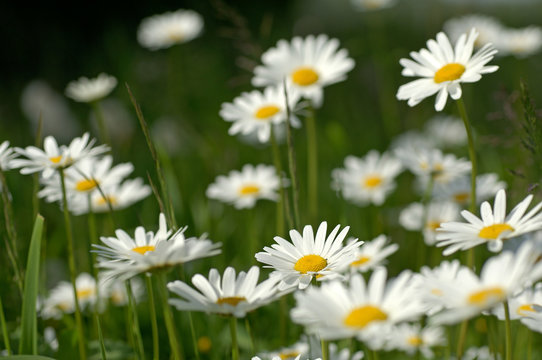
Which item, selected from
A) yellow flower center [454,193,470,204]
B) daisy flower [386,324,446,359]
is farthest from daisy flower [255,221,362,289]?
yellow flower center [454,193,470,204]

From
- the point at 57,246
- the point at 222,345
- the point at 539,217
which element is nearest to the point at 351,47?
the point at 57,246

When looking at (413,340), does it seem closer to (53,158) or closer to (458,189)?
(458,189)

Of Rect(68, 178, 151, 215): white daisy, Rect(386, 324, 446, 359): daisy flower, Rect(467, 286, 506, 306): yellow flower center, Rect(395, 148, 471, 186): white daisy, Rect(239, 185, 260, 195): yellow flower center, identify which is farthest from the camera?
Rect(239, 185, 260, 195): yellow flower center

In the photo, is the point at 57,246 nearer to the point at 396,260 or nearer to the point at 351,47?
the point at 396,260

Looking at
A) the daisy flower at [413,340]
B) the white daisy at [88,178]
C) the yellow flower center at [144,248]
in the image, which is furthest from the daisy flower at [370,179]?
the yellow flower center at [144,248]

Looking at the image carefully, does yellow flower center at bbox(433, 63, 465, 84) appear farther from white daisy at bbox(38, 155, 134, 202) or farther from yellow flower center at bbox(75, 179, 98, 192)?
yellow flower center at bbox(75, 179, 98, 192)
